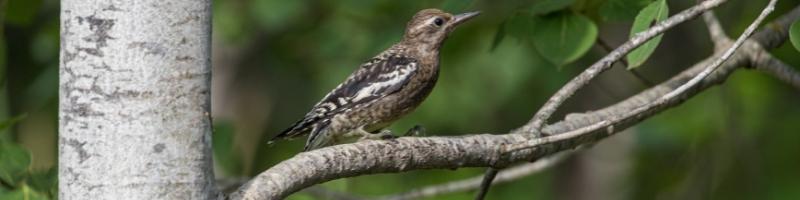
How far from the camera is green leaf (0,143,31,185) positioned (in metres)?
3.42

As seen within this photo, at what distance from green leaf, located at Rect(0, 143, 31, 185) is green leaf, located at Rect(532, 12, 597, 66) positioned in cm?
149

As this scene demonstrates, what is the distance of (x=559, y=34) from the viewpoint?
3.80m

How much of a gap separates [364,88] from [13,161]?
1.69m

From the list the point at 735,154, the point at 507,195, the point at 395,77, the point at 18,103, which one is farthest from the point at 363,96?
the point at 18,103

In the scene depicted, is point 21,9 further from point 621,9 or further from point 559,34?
point 621,9

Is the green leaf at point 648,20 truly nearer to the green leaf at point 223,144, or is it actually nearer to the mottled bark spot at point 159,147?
the mottled bark spot at point 159,147

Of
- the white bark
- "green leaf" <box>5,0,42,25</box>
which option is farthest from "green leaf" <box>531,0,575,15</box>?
"green leaf" <box>5,0,42,25</box>

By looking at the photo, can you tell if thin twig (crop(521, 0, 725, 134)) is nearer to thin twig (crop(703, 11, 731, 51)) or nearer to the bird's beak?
thin twig (crop(703, 11, 731, 51))

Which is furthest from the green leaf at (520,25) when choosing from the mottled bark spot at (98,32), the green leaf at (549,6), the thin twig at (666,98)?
the mottled bark spot at (98,32)

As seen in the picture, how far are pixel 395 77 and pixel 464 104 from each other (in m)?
2.24

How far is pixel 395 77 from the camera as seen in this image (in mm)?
4844

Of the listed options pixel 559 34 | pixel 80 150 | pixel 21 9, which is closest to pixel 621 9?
pixel 559 34

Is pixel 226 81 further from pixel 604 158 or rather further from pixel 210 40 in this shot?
pixel 210 40

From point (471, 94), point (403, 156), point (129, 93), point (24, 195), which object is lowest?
point (471, 94)
